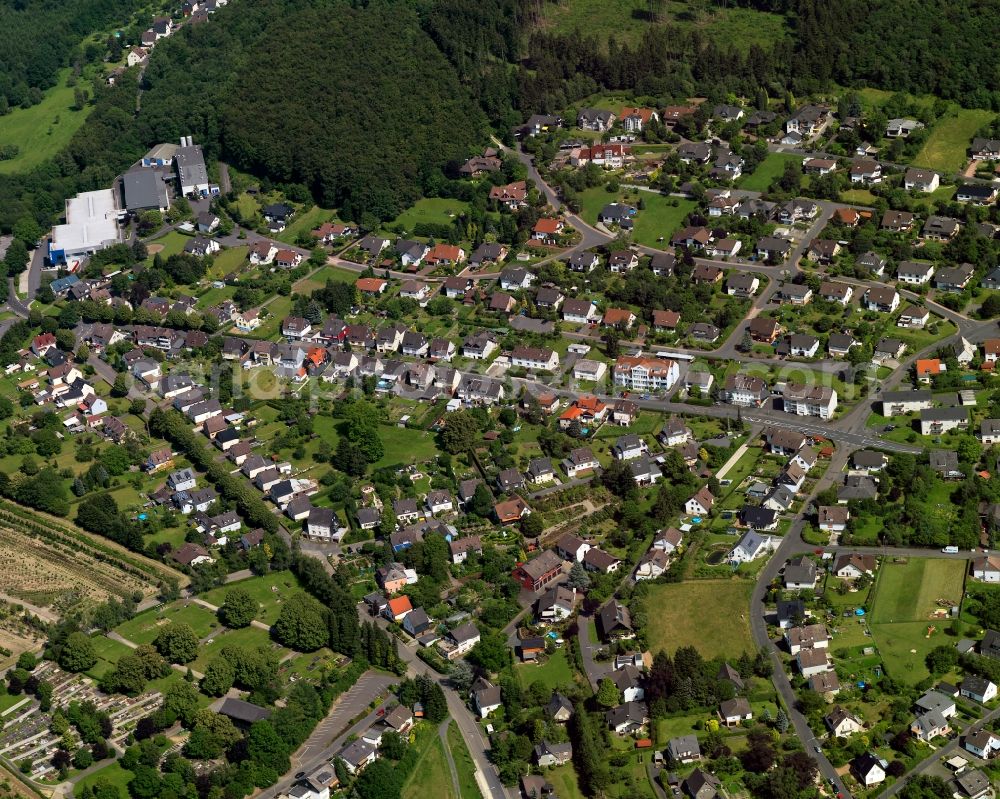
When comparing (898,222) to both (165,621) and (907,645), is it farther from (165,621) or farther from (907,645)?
(165,621)

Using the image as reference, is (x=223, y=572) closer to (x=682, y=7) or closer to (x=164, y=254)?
(x=164, y=254)

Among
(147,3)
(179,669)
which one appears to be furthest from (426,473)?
(147,3)

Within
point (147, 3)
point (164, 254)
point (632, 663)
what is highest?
point (147, 3)

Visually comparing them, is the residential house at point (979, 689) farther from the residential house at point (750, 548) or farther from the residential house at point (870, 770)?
the residential house at point (750, 548)

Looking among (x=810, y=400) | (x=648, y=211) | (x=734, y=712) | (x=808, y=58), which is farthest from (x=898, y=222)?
(x=734, y=712)

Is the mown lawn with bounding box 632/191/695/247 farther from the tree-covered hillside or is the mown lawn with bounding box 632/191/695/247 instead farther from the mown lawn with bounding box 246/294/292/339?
the mown lawn with bounding box 246/294/292/339

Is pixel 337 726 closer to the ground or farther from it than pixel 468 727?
farther from it
